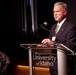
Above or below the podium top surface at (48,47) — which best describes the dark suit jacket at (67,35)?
above

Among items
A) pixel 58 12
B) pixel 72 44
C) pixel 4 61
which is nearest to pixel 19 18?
pixel 4 61

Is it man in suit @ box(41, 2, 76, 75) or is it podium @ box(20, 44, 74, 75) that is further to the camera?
man in suit @ box(41, 2, 76, 75)

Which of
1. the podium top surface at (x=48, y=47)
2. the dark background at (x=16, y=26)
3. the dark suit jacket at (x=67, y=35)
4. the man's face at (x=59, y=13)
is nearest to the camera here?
the podium top surface at (x=48, y=47)

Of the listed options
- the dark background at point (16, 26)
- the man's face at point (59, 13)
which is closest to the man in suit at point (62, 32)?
the man's face at point (59, 13)

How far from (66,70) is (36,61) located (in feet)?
1.09

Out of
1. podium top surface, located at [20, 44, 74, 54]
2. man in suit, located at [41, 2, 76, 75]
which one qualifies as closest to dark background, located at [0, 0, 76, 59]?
man in suit, located at [41, 2, 76, 75]

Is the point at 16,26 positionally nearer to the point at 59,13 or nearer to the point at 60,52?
the point at 59,13

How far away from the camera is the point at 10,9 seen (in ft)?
17.2

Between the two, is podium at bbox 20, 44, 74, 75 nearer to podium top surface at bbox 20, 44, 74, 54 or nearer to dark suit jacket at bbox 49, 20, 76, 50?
podium top surface at bbox 20, 44, 74, 54

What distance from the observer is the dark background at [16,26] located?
207 inches

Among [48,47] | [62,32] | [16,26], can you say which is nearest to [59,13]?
[62,32]

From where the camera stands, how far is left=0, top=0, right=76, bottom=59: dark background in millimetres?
5254

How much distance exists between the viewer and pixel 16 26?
5.36 meters

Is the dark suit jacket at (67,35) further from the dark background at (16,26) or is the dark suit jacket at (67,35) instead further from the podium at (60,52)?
the dark background at (16,26)
